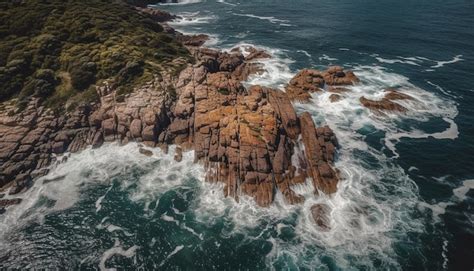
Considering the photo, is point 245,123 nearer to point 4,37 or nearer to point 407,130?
point 407,130

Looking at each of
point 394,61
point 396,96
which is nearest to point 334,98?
point 396,96

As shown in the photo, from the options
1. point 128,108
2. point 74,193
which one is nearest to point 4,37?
point 128,108

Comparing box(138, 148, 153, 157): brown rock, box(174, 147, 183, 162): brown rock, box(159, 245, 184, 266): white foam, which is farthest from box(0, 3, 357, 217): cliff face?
box(159, 245, 184, 266): white foam

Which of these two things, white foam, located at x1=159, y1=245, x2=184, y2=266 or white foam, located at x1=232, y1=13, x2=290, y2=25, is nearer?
white foam, located at x1=159, y1=245, x2=184, y2=266

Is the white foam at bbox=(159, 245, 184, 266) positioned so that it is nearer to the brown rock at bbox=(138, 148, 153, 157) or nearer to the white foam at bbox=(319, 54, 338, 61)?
the brown rock at bbox=(138, 148, 153, 157)

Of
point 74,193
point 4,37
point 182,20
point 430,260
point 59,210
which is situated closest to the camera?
point 430,260
